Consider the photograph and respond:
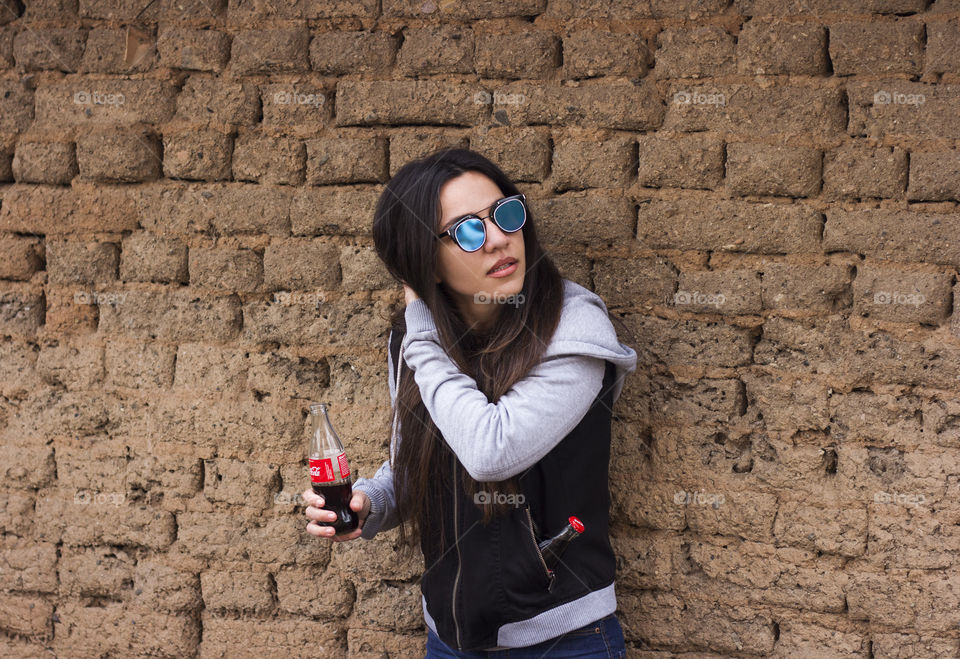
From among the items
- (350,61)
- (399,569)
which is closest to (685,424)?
(399,569)

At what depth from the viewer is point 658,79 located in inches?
97.6

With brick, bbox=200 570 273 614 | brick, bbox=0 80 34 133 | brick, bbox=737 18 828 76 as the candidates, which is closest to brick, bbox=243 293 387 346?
brick, bbox=200 570 273 614

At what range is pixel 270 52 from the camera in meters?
2.66

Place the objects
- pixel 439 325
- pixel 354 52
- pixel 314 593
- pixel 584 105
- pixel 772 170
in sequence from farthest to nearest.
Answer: pixel 314 593 → pixel 354 52 → pixel 584 105 → pixel 772 170 → pixel 439 325

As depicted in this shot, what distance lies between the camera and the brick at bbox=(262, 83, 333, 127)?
2652 millimetres

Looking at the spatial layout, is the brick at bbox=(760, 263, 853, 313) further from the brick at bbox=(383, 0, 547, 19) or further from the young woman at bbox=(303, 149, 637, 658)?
the brick at bbox=(383, 0, 547, 19)

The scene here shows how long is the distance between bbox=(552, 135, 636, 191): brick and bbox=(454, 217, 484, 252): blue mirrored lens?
686 millimetres

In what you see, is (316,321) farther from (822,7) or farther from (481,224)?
(822,7)

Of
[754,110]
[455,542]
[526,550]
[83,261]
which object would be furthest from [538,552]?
[83,261]

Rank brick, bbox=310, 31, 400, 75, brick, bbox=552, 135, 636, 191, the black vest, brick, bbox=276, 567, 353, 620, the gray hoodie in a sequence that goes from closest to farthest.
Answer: the gray hoodie
the black vest
brick, bbox=552, 135, 636, 191
brick, bbox=310, 31, 400, 75
brick, bbox=276, 567, 353, 620

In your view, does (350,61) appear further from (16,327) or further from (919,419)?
(919,419)

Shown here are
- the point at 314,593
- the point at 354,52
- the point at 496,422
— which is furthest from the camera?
the point at 314,593

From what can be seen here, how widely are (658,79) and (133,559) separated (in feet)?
7.99

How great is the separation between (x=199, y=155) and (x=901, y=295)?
2291mm
